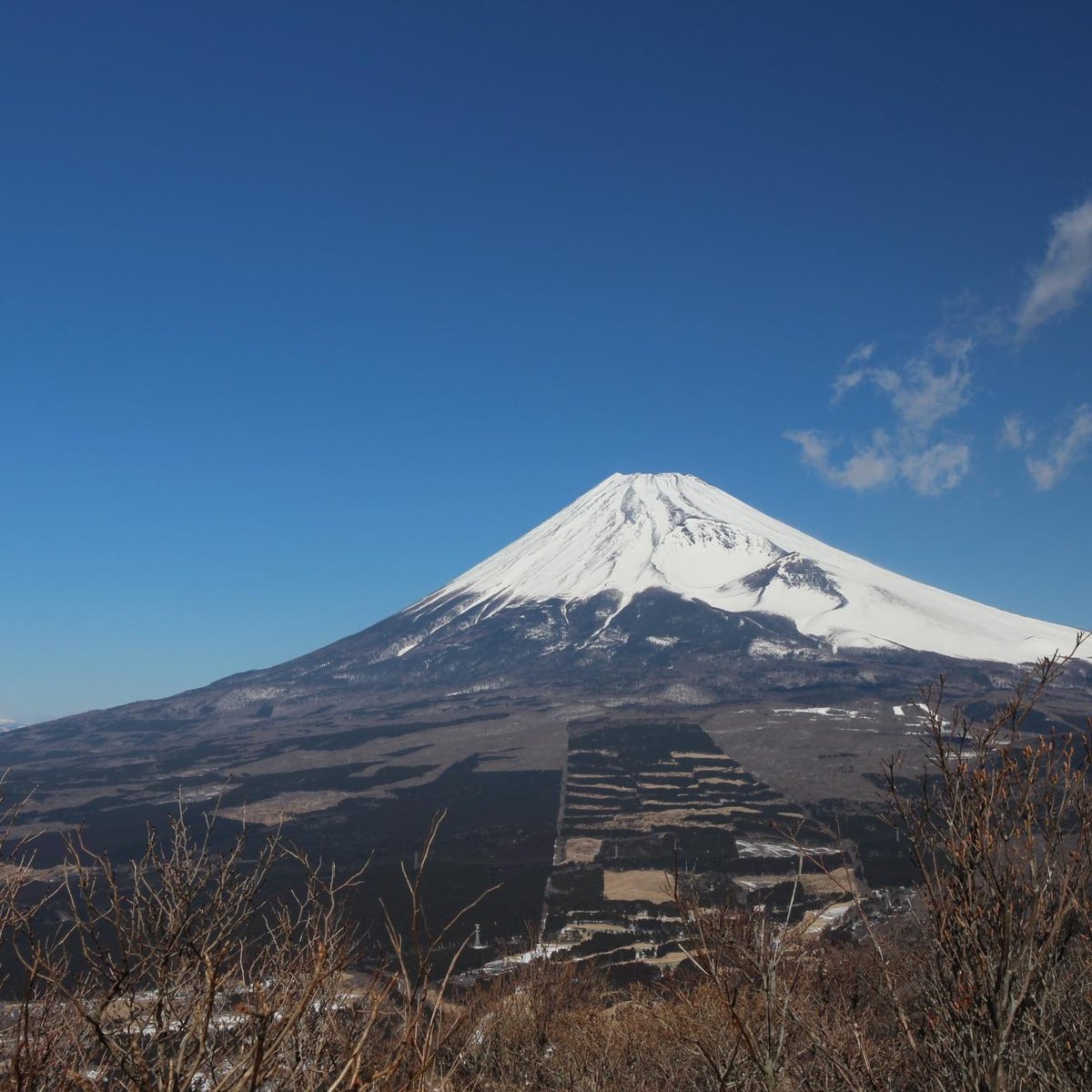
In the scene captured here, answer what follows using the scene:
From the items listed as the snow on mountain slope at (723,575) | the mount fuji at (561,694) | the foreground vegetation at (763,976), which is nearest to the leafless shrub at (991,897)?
the foreground vegetation at (763,976)

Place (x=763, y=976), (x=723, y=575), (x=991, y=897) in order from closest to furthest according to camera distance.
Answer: (x=763, y=976)
(x=991, y=897)
(x=723, y=575)

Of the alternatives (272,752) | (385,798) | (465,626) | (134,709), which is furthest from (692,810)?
(134,709)

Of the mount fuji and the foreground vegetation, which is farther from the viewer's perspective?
the mount fuji

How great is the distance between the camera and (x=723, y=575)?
15175cm

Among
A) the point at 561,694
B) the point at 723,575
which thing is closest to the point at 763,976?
the point at 561,694

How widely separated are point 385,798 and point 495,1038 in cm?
4885

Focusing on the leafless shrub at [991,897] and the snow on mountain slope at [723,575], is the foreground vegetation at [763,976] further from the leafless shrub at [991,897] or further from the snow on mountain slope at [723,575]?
the snow on mountain slope at [723,575]

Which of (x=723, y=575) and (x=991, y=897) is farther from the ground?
(x=723, y=575)

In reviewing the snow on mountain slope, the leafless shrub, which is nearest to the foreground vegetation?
the leafless shrub

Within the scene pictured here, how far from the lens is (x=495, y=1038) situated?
47.1 feet

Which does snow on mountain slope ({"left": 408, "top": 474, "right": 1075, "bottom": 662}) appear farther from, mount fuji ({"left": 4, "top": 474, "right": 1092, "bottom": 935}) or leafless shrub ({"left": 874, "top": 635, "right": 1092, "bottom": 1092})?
leafless shrub ({"left": 874, "top": 635, "right": 1092, "bottom": 1092})

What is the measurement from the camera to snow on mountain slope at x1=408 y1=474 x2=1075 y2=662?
415ft

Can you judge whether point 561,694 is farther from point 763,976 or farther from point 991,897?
point 763,976

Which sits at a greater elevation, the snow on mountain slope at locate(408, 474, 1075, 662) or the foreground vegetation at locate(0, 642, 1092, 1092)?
the snow on mountain slope at locate(408, 474, 1075, 662)
